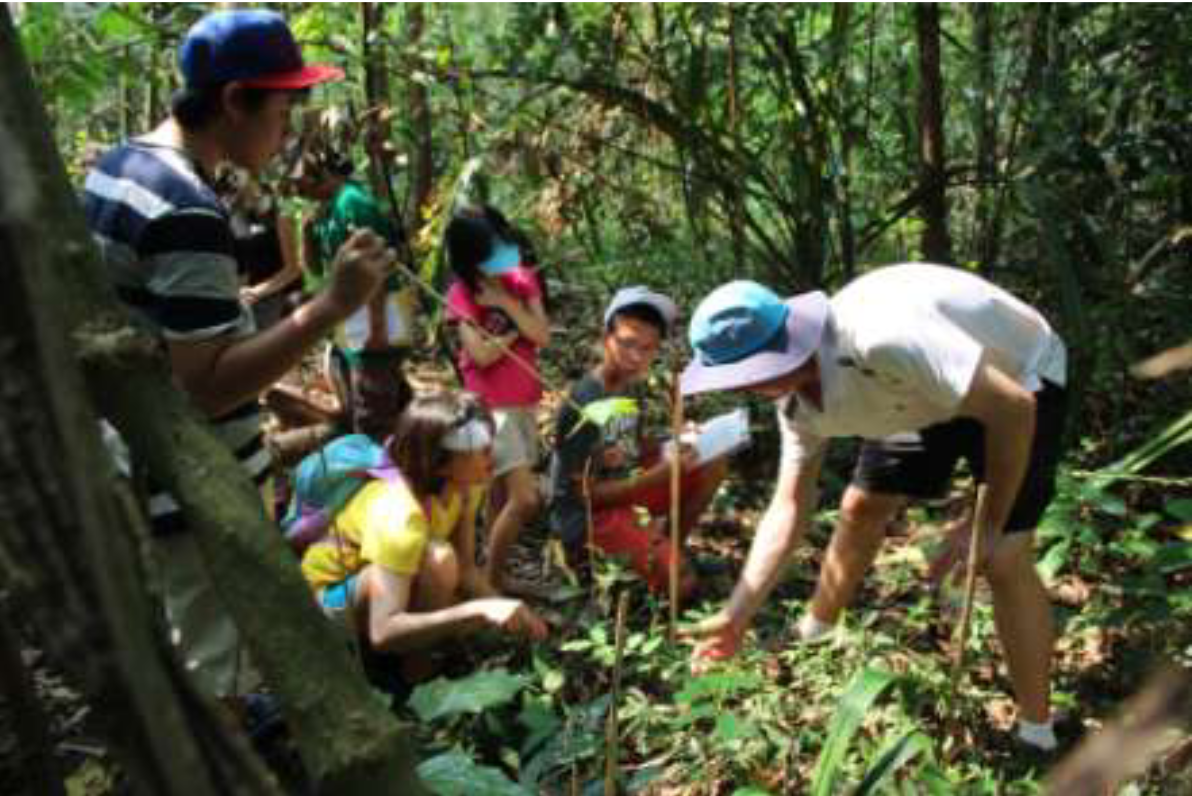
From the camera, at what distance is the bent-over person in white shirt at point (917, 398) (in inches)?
83.6

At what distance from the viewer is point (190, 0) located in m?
3.93

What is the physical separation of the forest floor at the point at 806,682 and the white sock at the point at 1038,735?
0.04 metres

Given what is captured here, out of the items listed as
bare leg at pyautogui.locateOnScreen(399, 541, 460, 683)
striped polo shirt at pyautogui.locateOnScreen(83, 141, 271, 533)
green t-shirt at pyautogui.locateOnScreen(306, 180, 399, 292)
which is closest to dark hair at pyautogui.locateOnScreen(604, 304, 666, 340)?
green t-shirt at pyautogui.locateOnScreen(306, 180, 399, 292)

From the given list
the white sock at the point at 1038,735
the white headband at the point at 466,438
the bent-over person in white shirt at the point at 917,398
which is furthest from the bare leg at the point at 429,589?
the white sock at the point at 1038,735

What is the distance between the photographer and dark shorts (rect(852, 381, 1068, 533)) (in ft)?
7.72

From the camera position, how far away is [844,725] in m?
1.73

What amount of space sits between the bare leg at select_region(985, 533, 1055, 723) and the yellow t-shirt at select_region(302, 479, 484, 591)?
53.6 inches

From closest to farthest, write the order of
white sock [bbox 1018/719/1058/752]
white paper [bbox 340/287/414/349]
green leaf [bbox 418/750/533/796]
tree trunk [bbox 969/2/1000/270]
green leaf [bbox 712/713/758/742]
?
green leaf [bbox 418/750/533/796] → green leaf [bbox 712/713/758/742] → white sock [bbox 1018/719/1058/752] → white paper [bbox 340/287/414/349] → tree trunk [bbox 969/2/1000/270]

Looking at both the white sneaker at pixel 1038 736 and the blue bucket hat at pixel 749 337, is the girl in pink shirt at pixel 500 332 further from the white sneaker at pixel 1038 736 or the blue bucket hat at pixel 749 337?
the white sneaker at pixel 1038 736

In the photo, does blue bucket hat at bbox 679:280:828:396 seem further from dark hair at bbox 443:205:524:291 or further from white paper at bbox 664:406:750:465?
dark hair at bbox 443:205:524:291

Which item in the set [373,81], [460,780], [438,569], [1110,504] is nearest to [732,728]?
[460,780]

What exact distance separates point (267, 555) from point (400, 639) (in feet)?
6.56

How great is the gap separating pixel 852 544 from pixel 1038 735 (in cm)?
63

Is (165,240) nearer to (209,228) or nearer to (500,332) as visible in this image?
(209,228)
